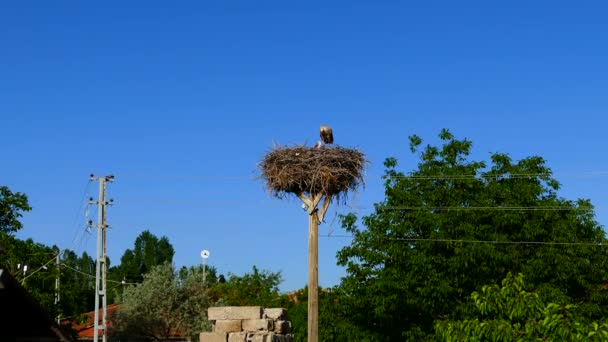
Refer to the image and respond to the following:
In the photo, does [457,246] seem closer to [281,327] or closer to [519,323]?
[281,327]

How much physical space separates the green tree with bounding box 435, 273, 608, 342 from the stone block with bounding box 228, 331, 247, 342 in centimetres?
817

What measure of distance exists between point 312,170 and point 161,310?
119 ft

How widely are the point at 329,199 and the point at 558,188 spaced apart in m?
18.4

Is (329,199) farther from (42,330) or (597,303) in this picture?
(597,303)

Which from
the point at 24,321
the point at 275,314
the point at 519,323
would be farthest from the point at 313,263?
the point at 519,323

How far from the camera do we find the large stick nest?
88.6 ft

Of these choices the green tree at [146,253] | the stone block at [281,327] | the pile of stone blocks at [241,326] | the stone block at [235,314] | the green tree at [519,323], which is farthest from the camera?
the green tree at [146,253]

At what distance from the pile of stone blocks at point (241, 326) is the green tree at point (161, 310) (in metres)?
36.8

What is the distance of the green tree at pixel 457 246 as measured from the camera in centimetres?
3944

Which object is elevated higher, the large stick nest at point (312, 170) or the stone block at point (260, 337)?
the large stick nest at point (312, 170)

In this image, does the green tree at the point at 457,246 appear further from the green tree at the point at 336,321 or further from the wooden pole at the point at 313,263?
the wooden pole at the point at 313,263

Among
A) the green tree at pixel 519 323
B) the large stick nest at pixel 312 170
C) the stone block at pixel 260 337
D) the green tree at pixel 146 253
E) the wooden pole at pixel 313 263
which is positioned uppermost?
the green tree at pixel 146 253

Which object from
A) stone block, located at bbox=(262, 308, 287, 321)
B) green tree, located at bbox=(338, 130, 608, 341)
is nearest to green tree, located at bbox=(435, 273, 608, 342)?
stone block, located at bbox=(262, 308, 287, 321)

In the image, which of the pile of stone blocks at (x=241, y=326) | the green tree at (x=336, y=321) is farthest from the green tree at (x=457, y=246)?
the pile of stone blocks at (x=241, y=326)
